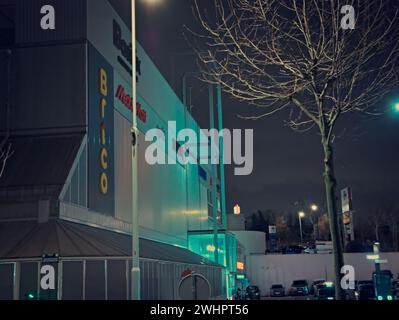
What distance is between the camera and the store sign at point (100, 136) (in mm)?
25188

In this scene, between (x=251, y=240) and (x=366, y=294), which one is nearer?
(x=366, y=294)

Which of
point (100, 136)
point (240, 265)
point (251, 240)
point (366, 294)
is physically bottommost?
point (366, 294)

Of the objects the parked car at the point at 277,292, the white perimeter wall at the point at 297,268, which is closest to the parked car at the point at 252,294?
the parked car at the point at 277,292

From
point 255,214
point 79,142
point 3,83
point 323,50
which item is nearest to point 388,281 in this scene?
point 323,50

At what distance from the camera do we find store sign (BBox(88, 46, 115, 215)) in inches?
992

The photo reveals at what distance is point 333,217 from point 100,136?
14827 millimetres

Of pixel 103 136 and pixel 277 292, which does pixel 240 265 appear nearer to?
pixel 277 292

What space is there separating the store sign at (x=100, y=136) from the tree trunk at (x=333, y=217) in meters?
13.1

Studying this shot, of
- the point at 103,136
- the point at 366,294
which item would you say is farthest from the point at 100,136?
the point at 366,294

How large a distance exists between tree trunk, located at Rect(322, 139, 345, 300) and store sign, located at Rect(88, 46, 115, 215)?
43.0 ft

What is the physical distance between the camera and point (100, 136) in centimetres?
2619

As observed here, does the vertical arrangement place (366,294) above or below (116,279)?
below
